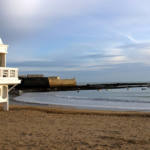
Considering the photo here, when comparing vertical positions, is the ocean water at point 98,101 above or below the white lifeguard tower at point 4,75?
below

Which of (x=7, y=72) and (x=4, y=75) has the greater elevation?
(x=7, y=72)

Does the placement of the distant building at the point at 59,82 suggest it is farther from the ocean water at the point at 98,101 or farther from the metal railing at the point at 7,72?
the metal railing at the point at 7,72

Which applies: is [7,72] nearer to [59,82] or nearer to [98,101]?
[98,101]

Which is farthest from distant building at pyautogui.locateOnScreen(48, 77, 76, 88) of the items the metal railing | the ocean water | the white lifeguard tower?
the metal railing

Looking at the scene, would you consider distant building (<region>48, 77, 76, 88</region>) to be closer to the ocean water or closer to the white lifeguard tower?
the ocean water

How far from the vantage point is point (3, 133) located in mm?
8367

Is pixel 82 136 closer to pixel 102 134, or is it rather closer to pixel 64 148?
pixel 102 134

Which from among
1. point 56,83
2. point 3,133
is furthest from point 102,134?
point 56,83

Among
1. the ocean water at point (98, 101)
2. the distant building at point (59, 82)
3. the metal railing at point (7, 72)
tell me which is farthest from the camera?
the distant building at point (59, 82)

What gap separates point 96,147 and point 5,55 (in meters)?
9.25

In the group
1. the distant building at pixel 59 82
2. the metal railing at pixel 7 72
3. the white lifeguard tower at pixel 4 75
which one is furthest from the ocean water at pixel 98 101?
the distant building at pixel 59 82

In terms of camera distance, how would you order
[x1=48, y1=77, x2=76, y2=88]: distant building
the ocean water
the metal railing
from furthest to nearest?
1. [x1=48, y1=77, x2=76, y2=88]: distant building
2. the ocean water
3. the metal railing

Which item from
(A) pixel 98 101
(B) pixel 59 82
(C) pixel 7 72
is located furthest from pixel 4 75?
(B) pixel 59 82

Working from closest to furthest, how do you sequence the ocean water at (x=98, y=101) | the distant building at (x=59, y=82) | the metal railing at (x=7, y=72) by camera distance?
the metal railing at (x=7, y=72) < the ocean water at (x=98, y=101) < the distant building at (x=59, y=82)
